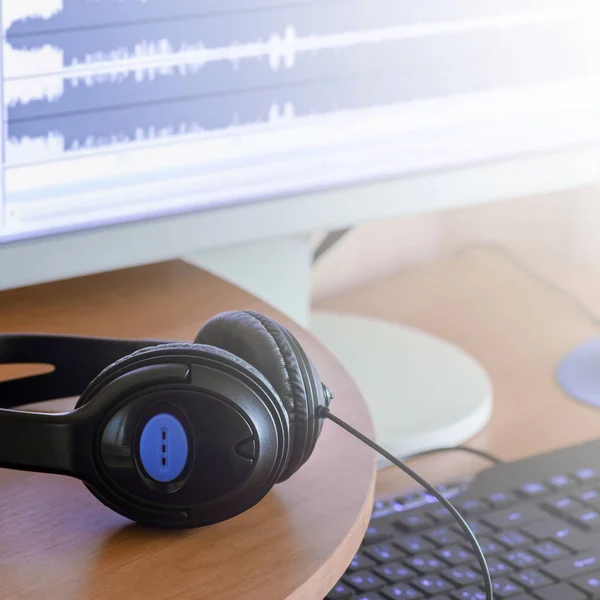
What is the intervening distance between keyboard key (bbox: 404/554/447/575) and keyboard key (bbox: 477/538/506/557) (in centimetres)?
2

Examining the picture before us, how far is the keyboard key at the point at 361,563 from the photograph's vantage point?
1.51 ft

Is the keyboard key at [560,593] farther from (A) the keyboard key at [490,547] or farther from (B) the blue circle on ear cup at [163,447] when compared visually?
(B) the blue circle on ear cup at [163,447]

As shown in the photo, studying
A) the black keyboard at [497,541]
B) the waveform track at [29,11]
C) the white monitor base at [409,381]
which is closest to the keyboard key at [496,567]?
the black keyboard at [497,541]

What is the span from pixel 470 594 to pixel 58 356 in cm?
20

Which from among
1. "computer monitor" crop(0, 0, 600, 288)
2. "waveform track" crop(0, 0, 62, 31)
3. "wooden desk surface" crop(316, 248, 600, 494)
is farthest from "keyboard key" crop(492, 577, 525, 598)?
"waveform track" crop(0, 0, 62, 31)

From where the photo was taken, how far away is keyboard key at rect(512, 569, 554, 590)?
0.46 m

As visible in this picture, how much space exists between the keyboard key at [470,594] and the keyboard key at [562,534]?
0.19 feet

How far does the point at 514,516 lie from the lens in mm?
504

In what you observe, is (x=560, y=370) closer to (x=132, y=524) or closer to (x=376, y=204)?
(x=376, y=204)

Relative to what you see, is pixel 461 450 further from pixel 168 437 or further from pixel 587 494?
pixel 168 437

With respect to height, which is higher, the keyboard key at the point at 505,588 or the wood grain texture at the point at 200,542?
the wood grain texture at the point at 200,542

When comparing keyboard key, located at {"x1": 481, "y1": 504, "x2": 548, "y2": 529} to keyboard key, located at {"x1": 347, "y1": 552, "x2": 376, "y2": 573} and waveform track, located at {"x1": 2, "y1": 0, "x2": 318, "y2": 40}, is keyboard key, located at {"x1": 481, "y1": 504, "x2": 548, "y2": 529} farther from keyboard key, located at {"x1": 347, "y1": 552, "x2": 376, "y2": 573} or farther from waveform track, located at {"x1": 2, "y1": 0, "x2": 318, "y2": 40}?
waveform track, located at {"x1": 2, "y1": 0, "x2": 318, "y2": 40}

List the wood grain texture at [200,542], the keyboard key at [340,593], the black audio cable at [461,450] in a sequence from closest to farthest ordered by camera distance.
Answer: the wood grain texture at [200,542], the keyboard key at [340,593], the black audio cable at [461,450]

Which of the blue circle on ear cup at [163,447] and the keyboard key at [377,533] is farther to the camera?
the keyboard key at [377,533]
